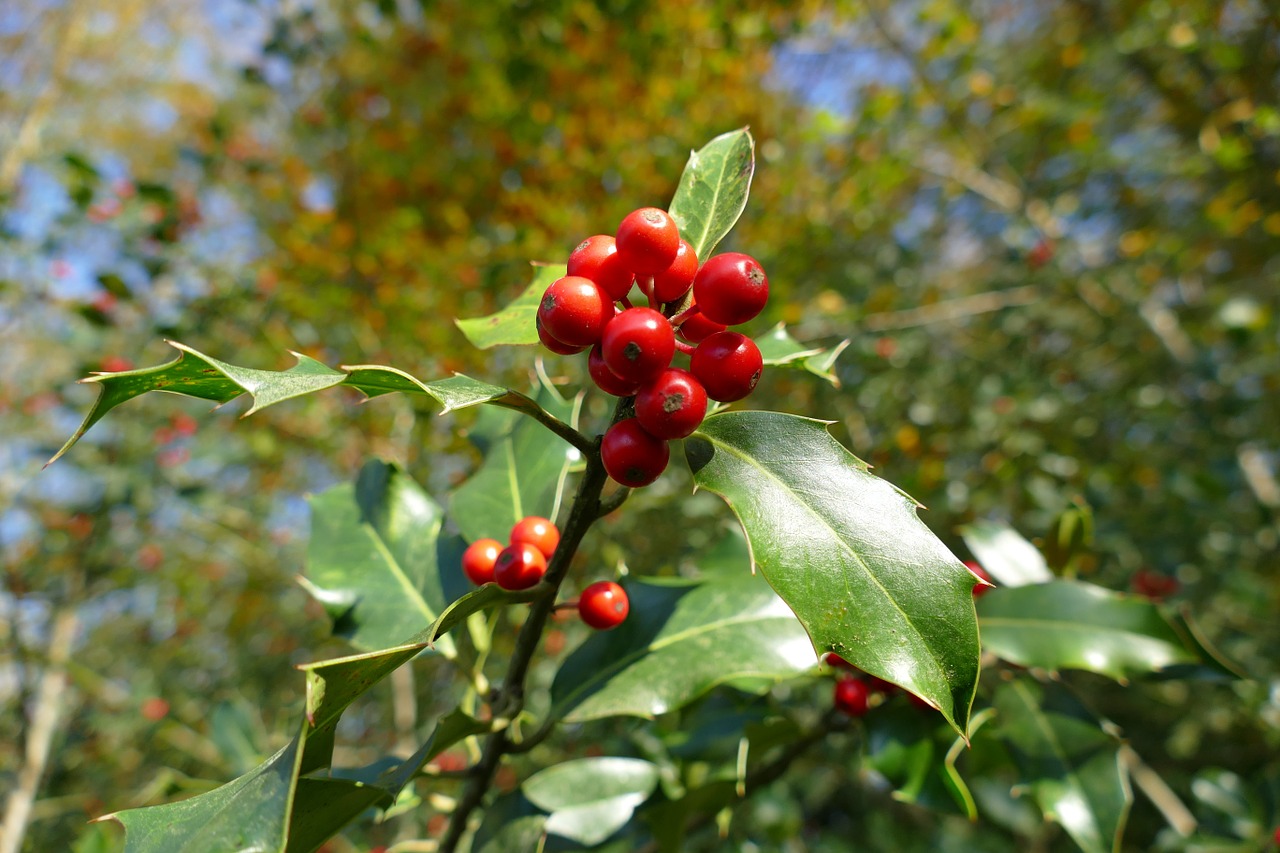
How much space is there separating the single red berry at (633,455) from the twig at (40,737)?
257 cm

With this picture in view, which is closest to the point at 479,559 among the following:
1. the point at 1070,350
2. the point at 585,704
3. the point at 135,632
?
the point at 585,704

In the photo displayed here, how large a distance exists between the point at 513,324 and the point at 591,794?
791 mm

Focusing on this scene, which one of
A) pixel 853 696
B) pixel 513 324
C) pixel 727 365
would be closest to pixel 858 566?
pixel 727 365

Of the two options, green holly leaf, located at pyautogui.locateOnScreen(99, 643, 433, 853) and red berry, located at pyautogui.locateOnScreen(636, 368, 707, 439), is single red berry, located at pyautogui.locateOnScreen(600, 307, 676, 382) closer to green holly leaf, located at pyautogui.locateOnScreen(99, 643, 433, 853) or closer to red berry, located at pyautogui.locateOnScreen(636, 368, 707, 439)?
red berry, located at pyautogui.locateOnScreen(636, 368, 707, 439)

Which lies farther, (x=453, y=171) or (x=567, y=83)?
(x=453, y=171)

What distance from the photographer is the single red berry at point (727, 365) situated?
538 millimetres

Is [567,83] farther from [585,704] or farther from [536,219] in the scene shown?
[585,704]

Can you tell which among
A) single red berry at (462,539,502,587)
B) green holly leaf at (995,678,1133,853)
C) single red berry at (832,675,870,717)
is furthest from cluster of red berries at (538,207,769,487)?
green holly leaf at (995,678,1133,853)

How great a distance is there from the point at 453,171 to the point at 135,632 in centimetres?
414

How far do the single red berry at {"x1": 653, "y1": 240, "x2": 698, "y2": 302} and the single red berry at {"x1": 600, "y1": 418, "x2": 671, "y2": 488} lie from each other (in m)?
0.13

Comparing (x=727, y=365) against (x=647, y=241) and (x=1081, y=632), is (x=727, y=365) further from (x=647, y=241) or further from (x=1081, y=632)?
(x=1081, y=632)

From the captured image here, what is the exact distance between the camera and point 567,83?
4.95 meters

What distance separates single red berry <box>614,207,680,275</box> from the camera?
54 centimetres

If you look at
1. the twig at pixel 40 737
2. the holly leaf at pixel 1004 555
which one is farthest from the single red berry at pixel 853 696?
the twig at pixel 40 737
